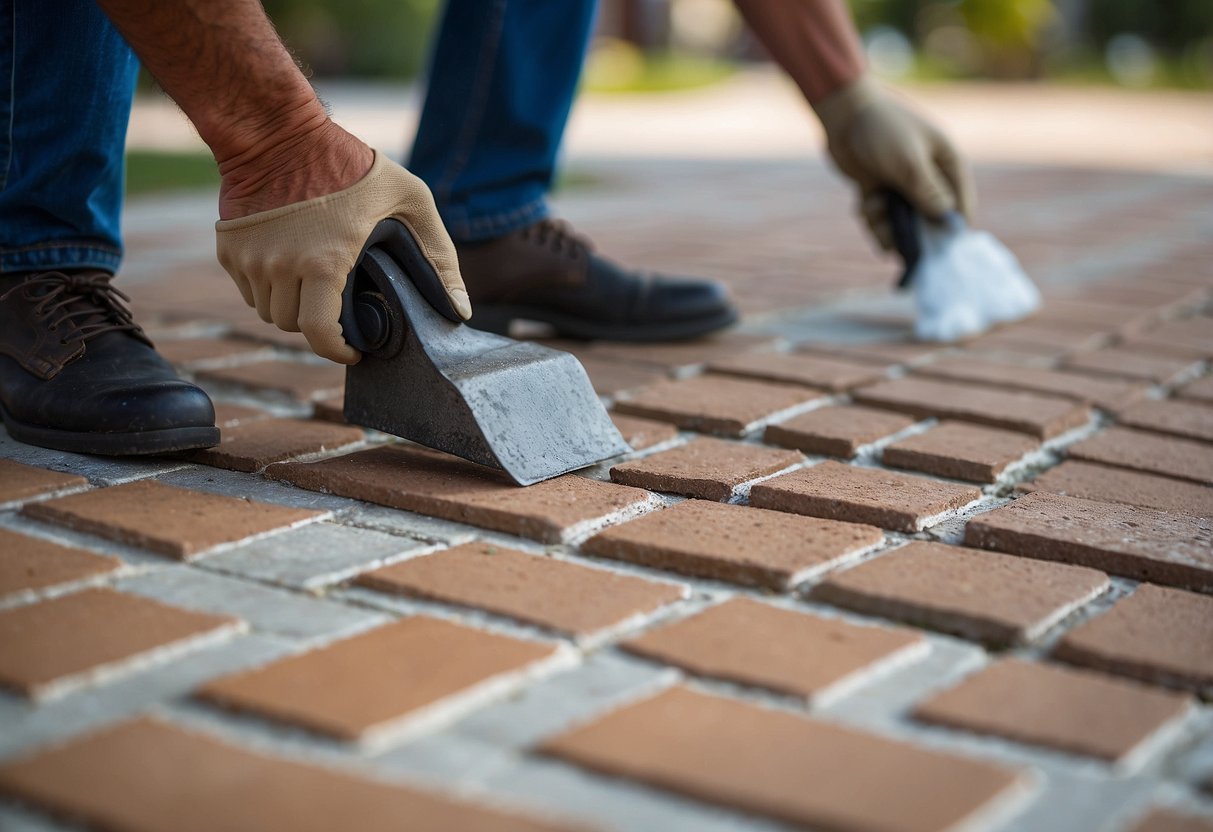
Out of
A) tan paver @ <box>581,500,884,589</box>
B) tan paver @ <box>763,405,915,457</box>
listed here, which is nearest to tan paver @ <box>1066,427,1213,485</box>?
tan paver @ <box>763,405,915,457</box>

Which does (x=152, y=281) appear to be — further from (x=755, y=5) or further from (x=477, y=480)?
(x=477, y=480)

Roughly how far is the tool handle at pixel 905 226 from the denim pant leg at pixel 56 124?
5.44 ft

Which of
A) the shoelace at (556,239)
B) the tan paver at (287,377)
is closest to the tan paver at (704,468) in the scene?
the tan paver at (287,377)

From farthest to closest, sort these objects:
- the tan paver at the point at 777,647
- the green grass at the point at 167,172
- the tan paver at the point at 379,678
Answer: the green grass at the point at 167,172 < the tan paver at the point at 777,647 < the tan paver at the point at 379,678

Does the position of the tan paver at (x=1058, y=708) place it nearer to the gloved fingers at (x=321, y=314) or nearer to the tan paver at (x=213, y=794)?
the tan paver at (x=213, y=794)

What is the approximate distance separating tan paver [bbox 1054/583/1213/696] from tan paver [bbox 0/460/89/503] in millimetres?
1249

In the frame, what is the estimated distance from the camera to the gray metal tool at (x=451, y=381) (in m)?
1.69

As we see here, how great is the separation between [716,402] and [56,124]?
115 centimetres

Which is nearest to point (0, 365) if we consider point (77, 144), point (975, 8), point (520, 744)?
point (77, 144)

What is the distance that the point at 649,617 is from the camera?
1.32m

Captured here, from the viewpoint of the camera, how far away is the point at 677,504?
1670mm

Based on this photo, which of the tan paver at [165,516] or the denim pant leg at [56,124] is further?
the denim pant leg at [56,124]

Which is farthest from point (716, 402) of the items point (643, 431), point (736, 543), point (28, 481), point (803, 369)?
point (28, 481)

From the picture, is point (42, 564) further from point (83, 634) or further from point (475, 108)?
point (475, 108)
